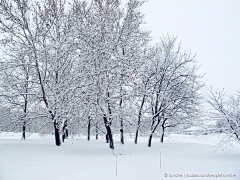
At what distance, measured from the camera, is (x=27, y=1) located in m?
11.9

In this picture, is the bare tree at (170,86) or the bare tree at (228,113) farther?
the bare tree at (170,86)

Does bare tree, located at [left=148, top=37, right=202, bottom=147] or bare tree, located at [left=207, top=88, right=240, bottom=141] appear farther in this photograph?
bare tree, located at [left=148, top=37, right=202, bottom=147]

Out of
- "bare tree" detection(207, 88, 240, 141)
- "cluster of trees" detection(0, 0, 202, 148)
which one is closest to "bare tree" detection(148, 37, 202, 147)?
"cluster of trees" detection(0, 0, 202, 148)

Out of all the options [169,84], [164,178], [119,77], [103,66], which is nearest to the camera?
[164,178]

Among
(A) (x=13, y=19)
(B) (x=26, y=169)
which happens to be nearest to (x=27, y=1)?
(A) (x=13, y=19)

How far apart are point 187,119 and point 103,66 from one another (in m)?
9.41

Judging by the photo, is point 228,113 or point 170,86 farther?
point 170,86

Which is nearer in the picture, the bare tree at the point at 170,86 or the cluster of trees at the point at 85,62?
the cluster of trees at the point at 85,62

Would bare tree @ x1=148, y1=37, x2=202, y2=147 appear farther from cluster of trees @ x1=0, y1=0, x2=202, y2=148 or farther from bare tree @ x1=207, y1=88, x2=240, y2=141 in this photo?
bare tree @ x1=207, y1=88, x2=240, y2=141

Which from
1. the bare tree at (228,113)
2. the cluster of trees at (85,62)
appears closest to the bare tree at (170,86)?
the cluster of trees at (85,62)

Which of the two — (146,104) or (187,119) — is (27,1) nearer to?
(146,104)

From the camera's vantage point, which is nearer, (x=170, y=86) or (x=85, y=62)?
(x=85, y=62)

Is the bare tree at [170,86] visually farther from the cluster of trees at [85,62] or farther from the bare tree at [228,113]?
the bare tree at [228,113]

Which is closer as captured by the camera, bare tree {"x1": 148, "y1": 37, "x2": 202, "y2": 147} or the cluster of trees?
the cluster of trees
